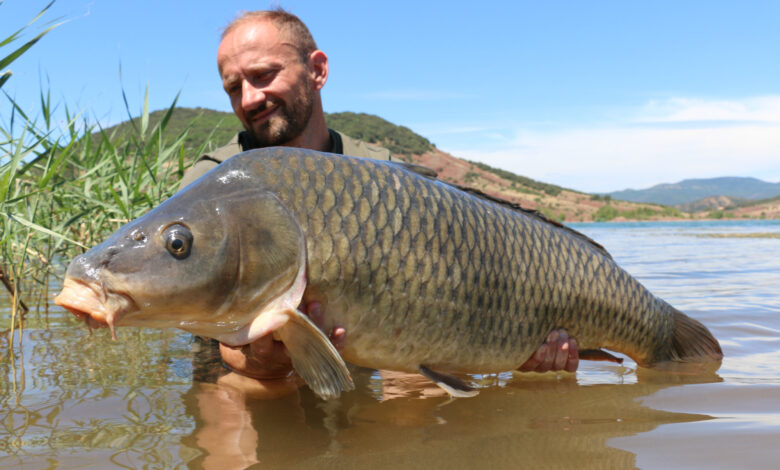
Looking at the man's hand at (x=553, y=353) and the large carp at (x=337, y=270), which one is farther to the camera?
the man's hand at (x=553, y=353)

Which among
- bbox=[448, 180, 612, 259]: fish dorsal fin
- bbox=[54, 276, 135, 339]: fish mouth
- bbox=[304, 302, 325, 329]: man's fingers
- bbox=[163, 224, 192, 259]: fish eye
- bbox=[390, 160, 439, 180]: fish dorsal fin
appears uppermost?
bbox=[390, 160, 439, 180]: fish dorsal fin

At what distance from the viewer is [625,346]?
261 cm

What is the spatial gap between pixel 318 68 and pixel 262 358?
1788 millimetres

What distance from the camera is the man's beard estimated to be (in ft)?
10.5

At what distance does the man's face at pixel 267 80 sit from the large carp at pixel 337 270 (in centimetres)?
130

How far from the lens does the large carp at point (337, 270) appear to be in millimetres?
1633

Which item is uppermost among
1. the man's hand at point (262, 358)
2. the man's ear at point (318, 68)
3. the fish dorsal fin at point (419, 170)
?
the man's ear at point (318, 68)

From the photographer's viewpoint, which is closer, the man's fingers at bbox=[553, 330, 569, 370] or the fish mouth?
the fish mouth

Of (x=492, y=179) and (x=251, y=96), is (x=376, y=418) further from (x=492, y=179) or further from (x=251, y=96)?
(x=492, y=179)

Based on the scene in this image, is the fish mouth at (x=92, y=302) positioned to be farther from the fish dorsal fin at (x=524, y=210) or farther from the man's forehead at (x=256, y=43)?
the man's forehead at (x=256, y=43)

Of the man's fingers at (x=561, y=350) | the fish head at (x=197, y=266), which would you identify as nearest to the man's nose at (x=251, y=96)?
the fish head at (x=197, y=266)

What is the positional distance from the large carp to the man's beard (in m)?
1.27

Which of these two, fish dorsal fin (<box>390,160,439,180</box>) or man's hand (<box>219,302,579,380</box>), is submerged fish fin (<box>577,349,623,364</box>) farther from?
fish dorsal fin (<box>390,160,439,180</box>)

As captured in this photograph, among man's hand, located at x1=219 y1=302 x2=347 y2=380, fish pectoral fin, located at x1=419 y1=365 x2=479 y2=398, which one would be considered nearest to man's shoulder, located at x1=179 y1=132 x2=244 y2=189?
man's hand, located at x1=219 y1=302 x2=347 y2=380
